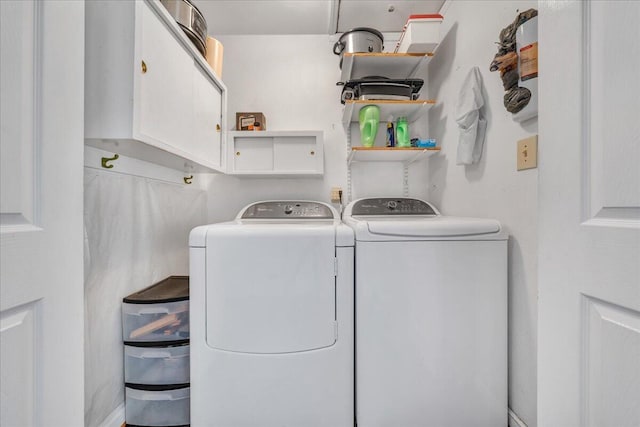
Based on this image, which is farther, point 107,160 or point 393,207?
point 393,207

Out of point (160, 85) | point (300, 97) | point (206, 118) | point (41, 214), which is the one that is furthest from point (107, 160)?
point (300, 97)

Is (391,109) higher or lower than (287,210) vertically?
higher

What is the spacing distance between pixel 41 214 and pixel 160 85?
0.79m

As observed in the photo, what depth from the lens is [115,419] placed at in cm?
127

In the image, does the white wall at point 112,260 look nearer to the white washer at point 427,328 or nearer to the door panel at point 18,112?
the door panel at point 18,112

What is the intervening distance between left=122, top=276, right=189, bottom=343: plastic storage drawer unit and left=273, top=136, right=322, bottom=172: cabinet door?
43.8 inches

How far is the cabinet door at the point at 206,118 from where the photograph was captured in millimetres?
1525

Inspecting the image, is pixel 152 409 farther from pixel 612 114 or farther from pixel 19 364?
pixel 612 114

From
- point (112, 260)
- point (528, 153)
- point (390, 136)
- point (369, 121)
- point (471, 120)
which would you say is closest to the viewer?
point (528, 153)

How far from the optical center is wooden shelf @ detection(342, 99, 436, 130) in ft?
5.91

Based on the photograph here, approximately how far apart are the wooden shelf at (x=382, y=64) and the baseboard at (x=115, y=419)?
2341mm

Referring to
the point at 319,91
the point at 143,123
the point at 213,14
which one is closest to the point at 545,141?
the point at 143,123

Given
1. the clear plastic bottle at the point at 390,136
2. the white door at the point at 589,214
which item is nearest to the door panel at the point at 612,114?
the white door at the point at 589,214

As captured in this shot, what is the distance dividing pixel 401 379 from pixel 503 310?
55cm
